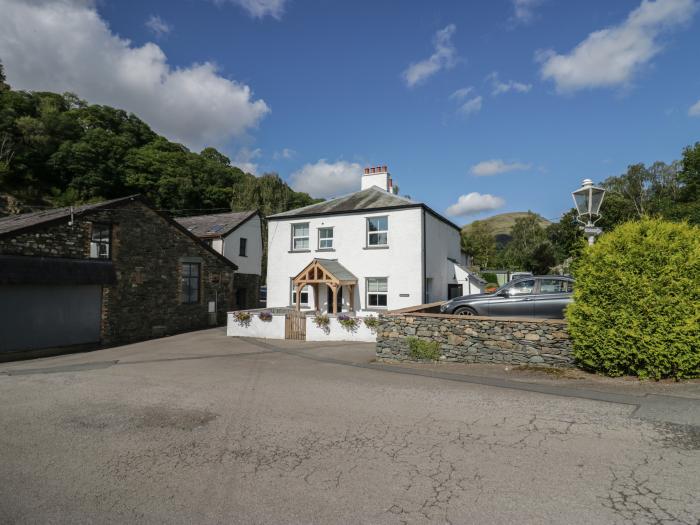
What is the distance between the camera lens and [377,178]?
2211cm

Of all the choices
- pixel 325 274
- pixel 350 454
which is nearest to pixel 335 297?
pixel 325 274

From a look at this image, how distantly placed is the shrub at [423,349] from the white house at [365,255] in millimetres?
6834

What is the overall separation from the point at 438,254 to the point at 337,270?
5.56 metres

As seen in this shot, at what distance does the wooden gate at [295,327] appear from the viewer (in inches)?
663

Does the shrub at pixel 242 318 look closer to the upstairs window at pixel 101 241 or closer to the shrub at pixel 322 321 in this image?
the shrub at pixel 322 321

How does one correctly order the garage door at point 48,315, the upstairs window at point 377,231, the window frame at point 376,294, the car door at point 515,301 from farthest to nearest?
the upstairs window at point 377,231
the window frame at point 376,294
the garage door at point 48,315
the car door at point 515,301

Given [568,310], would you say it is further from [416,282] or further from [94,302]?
[94,302]

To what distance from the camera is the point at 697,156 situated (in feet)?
137

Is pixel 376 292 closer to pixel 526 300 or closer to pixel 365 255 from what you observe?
pixel 365 255

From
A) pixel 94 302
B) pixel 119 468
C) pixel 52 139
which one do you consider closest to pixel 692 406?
pixel 119 468

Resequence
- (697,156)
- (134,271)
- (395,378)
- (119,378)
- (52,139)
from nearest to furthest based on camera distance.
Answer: (395,378)
(119,378)
(134,271)
(697,156)
(52,139)

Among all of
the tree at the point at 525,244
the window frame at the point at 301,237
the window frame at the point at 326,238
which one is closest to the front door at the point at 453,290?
the window frame at the point at 326,238

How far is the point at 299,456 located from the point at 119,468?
7.10 ft

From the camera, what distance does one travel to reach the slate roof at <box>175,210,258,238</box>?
28.5 meters
